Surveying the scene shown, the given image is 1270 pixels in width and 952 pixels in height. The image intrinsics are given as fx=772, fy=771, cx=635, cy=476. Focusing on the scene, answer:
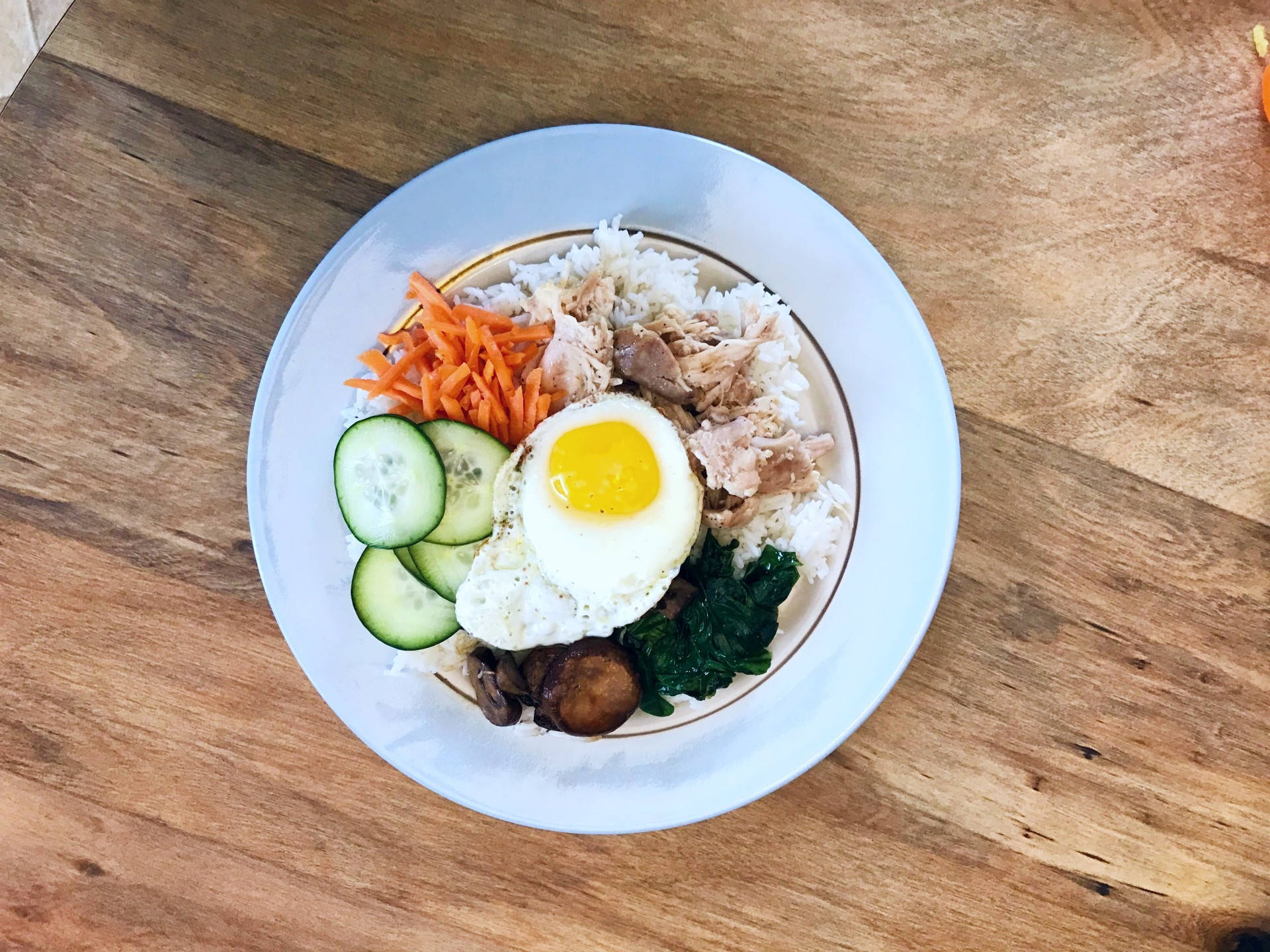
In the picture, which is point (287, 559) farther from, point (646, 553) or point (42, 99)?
point (42, 99)

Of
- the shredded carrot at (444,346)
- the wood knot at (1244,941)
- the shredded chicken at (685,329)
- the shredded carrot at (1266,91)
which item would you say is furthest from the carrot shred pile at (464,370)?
the wood knot at (1244,941)

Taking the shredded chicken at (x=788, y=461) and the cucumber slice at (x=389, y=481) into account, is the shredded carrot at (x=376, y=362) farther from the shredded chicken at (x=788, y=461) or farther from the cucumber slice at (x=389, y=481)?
the shredded chicken at (x=788, y=461)

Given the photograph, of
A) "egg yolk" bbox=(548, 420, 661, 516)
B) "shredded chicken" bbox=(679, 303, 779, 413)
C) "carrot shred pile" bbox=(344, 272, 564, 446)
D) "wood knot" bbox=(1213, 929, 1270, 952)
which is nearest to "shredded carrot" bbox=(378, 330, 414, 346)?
"carrot shred pile" bbox=(344, 272, 564, 446)

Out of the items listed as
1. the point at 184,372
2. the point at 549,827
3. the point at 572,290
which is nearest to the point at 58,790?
the point at 184,372

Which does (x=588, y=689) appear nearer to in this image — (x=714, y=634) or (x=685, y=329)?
(x=714, y=634)

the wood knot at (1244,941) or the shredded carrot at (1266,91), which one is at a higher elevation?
the shredded carrot at (1266,91)
